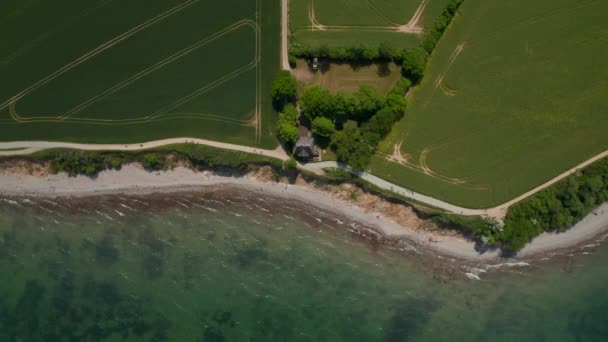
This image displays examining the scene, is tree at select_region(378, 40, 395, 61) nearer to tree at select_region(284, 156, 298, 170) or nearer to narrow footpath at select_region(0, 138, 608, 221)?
narrow footpath at select_region(0, 138, 608, 221)

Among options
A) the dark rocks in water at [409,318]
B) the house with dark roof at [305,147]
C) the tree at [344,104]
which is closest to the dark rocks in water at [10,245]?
the house with dark roof at [305,147]

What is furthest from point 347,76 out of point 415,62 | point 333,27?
point 415,62

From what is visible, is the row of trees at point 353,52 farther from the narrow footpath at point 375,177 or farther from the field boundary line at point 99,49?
the field boundary line at point 99,49

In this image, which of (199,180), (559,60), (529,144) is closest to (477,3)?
(559,60)

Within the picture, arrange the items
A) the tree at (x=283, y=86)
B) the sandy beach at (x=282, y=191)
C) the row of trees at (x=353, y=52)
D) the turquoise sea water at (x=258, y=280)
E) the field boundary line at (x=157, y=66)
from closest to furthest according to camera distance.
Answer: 1. the tree at (x=283, y=86)
2. the row of trees at (x=353, y=52)
3. the field boundary line at (x=157, y=66)
4. the sandy beach at (x=282, y=191)
5. the turquoise sea water at (x=258, y=280)

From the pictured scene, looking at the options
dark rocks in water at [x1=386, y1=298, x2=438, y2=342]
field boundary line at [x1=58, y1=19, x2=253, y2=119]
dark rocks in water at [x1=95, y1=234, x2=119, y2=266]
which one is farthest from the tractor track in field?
dark rocks in water at [x1=95, y1=234, x2=119, y2=266]

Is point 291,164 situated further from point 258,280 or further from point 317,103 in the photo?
point 258,280
